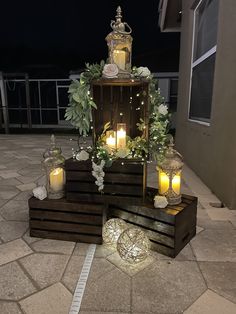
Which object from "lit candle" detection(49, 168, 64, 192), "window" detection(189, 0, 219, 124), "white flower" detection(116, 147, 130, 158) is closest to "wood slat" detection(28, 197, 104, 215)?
"lit candle" detection(49, 168, 64, 192)

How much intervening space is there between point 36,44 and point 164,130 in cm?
3763

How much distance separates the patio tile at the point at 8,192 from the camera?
3791 millimetres

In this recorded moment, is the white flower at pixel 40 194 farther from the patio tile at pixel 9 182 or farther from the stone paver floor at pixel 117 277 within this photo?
the patio tile at pixel 9 182

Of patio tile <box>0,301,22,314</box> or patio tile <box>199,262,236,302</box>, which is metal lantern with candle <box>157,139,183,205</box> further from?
patio tile <box>0,301,22,314</box>

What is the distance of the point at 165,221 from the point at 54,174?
118 cm

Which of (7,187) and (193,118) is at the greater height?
(193,118)

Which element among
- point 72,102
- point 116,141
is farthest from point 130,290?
point 72,102

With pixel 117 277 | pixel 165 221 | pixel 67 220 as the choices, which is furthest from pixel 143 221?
pixel 67 220

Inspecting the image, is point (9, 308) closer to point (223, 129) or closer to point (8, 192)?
point (8, 192)

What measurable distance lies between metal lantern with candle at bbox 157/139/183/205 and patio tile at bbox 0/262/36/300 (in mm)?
1382

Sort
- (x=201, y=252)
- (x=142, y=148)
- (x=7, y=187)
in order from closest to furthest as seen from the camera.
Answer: (x=201, y=252), (x=142, y=148), (x=7, y=187)

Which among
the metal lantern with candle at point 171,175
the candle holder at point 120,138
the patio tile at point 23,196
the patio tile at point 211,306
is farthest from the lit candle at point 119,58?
the patio tile at point 23,196

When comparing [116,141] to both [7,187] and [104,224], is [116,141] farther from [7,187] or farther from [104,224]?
[7,187]

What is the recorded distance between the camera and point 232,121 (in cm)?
338
